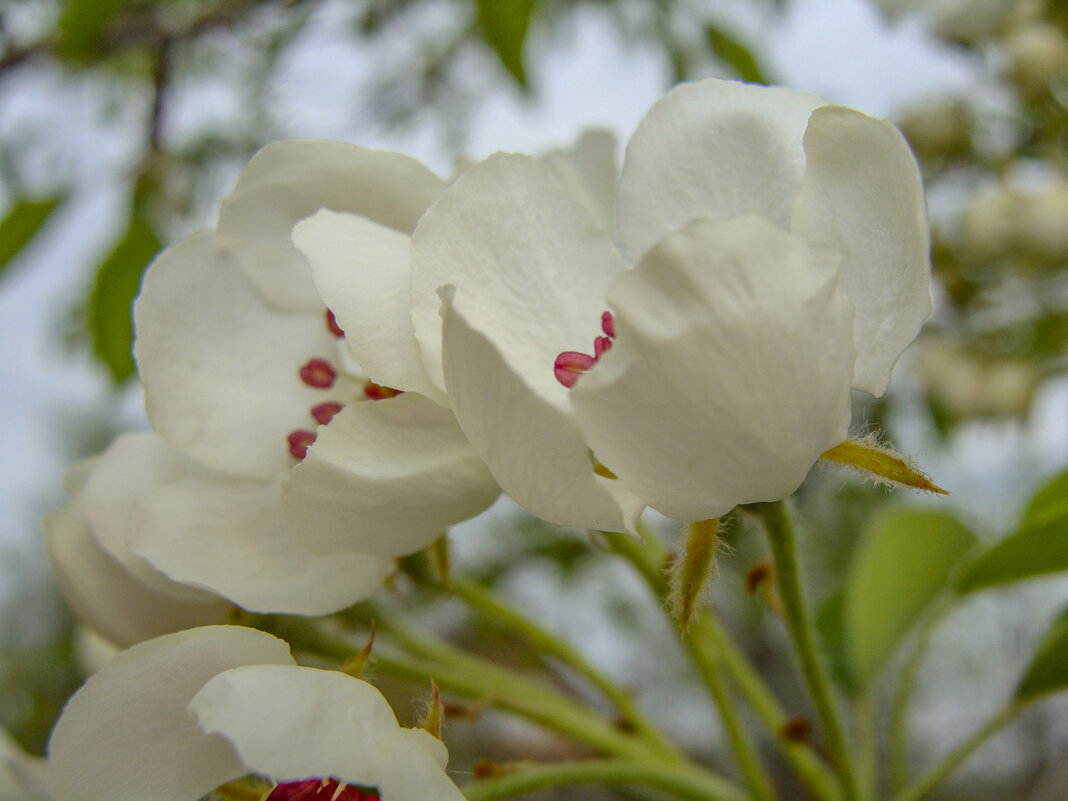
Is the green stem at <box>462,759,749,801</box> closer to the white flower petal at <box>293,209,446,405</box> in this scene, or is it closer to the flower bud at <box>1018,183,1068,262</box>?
the white flower petal at <box>293,209,446,405</box>

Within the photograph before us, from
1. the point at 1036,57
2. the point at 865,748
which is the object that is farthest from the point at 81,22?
the point at 1036,57

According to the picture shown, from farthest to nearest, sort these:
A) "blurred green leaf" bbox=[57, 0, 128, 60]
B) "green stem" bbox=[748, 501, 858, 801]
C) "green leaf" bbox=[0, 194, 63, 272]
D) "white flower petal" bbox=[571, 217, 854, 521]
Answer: "green leaf" bbox=[0, 194, 63, 272], "blurred green leaf" bbox=[57, 0, 128, 60], "green stem" bbox=[748, 501, 858, 801], "white flower petal" bbox=[571, 217, 854, 521]

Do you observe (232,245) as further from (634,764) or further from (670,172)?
(634,764)

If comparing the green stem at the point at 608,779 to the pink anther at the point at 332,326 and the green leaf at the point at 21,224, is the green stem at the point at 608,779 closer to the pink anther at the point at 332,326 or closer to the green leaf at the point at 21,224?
the pink anther at the point at 332,326

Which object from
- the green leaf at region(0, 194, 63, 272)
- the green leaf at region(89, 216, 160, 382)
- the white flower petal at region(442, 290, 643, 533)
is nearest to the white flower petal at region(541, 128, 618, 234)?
the white flower petal at region(442, 290, 643, 533)

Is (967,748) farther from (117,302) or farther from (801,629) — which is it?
(117,302)
